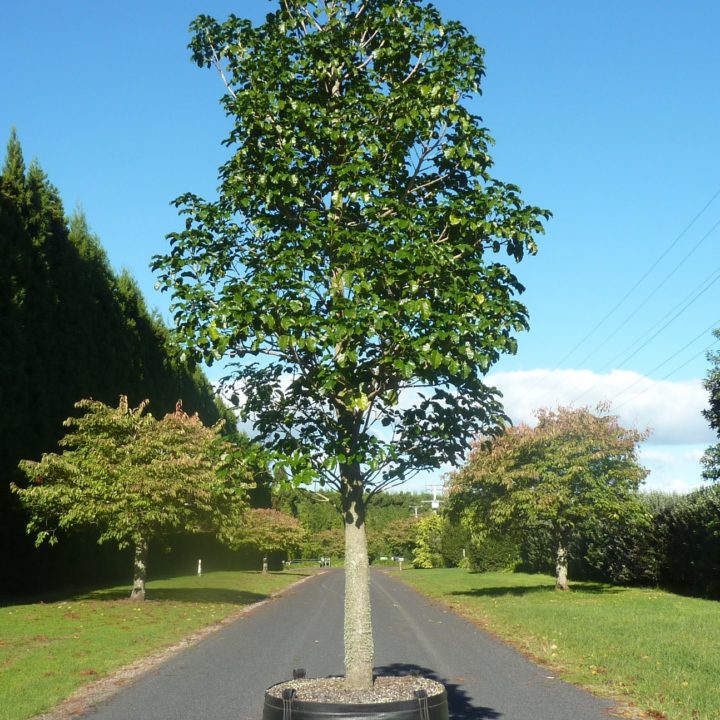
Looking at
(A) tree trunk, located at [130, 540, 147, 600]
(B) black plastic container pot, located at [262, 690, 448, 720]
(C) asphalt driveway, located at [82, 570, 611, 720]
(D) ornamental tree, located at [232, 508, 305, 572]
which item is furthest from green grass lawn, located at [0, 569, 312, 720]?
(D) ornamental tree, located at [232, 508, 305, 572]

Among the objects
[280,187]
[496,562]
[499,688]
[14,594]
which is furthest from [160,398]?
[280,187]

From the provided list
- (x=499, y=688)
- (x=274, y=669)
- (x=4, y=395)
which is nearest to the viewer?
(x=499, y=688)

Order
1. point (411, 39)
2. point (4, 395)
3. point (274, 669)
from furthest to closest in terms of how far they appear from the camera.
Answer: point (4, 395)
point (274, 669)
point (411, 39)

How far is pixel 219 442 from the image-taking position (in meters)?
6.19

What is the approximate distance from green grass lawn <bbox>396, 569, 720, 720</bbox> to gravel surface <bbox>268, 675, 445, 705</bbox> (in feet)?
11.9

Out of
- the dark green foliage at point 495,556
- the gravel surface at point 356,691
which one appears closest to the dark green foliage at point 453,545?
the dark green foliage at point 495,556

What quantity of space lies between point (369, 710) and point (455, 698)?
4.67m

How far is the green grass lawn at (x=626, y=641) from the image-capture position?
8.96m

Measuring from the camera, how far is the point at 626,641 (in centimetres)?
1338

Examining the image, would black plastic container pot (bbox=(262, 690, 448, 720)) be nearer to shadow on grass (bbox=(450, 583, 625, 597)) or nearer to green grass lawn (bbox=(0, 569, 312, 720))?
green grass lawn (bbox=(0, 569, 312, 720))

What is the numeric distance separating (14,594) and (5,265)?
11.1m

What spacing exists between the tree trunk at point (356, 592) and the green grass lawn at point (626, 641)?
3.98 metres

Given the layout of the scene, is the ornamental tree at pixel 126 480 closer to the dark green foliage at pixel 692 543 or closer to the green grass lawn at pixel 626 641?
the green grass lawn at pixel 626 641

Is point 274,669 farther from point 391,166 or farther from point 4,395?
point 4,395
